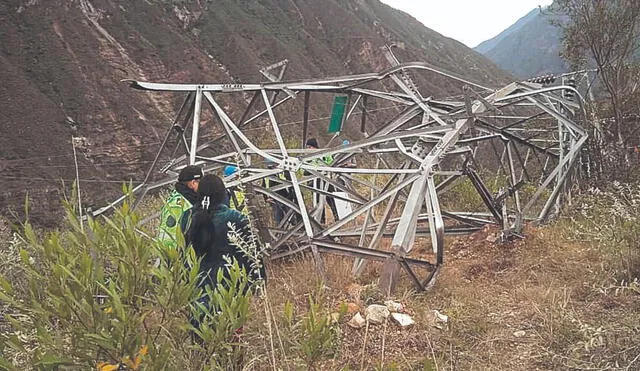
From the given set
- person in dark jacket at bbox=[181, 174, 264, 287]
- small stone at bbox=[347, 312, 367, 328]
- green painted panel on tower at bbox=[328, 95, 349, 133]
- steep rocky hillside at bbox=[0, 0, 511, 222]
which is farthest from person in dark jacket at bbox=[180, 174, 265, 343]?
steep rocky hillside at bbox=[0, 0, 511, 222]

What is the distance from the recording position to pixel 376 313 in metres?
4.10

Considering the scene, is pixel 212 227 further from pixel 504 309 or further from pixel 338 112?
pixel 338 112

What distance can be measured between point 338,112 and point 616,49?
183 inches

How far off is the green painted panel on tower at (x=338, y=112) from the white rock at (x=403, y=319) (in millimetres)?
2947

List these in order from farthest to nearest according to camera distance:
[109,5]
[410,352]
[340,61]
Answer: [340,61] < [109,5] < [410,352]

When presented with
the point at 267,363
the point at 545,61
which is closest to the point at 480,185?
the point at 267,363

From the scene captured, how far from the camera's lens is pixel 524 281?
16.4 ft

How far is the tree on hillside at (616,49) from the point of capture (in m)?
7.79

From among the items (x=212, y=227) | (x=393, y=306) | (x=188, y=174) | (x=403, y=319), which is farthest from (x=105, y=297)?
(x=393, y=306)

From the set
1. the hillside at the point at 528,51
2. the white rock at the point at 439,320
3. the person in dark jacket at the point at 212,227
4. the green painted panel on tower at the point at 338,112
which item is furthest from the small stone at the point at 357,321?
the hillside at the point at 528,51

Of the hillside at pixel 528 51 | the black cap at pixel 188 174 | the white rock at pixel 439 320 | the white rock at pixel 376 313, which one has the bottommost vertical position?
the white rock at pixel 439 320

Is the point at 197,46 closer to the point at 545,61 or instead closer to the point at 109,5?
the point at 109,5

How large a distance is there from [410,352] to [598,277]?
6.26ft

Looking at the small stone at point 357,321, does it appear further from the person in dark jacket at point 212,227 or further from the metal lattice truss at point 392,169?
the person in dark jacket at point 212,227
